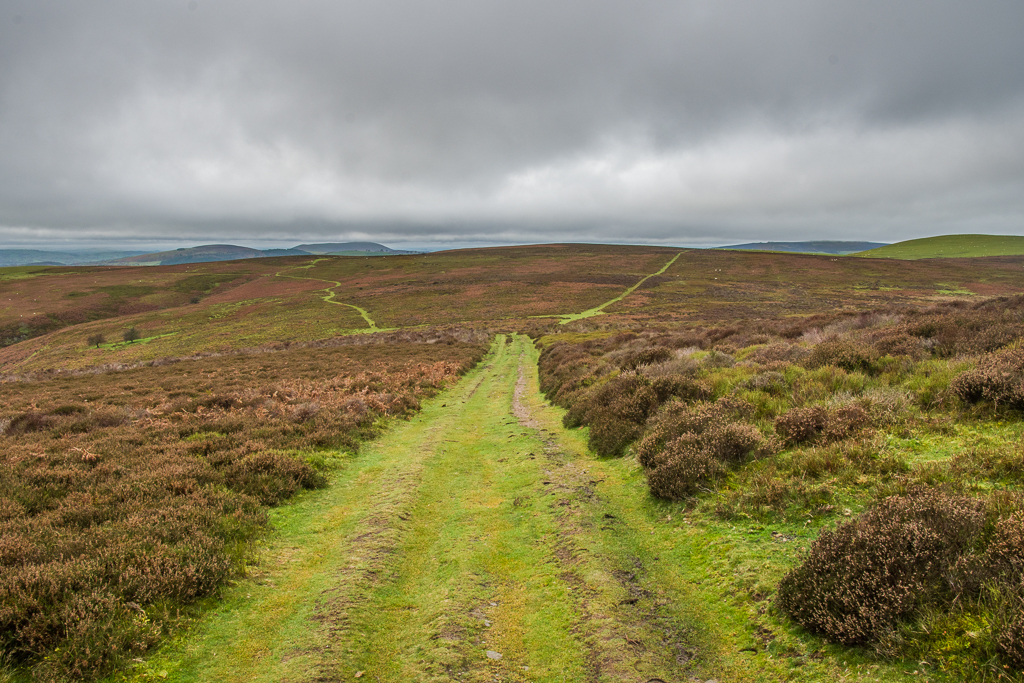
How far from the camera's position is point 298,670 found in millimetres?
4832

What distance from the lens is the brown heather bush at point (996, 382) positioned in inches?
284

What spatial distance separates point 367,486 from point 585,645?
6.61 m

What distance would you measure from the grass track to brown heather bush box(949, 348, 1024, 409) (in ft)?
16.3

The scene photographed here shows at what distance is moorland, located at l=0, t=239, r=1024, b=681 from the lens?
4.54m

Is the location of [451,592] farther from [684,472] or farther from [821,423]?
[821,423]

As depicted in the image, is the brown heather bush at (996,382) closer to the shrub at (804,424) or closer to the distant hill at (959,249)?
the shrub at (804,424)

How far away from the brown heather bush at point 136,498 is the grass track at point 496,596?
58cm

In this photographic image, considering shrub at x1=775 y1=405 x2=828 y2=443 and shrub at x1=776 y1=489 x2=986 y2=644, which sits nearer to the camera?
shrub at x1=776 y1=489 x2=986 y2=644

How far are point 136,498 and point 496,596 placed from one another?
6913 mm

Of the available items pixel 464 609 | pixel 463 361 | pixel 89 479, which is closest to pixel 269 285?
pixel 463 361

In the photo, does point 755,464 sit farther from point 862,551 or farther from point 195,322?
point 195,322

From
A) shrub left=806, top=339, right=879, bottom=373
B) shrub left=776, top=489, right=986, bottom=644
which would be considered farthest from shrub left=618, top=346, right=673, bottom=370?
shrub left=776, top=489, right=986, bottom=644

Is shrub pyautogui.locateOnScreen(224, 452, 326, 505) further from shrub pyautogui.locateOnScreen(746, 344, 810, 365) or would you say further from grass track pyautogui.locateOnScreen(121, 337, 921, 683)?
shrub pyautogui.locateOnScreen(746, 344, 810, 365)

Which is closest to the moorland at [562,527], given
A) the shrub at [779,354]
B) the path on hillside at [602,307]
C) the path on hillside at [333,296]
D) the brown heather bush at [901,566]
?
the brown heather bush at [901,566]
